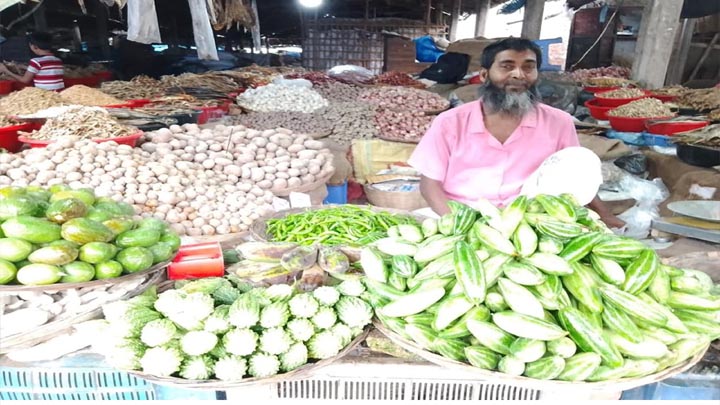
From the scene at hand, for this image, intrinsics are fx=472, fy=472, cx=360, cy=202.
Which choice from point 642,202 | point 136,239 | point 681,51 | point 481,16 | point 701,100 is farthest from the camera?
point 481,16

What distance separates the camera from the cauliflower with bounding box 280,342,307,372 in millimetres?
1396

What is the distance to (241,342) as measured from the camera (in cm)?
137

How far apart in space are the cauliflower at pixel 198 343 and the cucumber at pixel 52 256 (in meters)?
0.51

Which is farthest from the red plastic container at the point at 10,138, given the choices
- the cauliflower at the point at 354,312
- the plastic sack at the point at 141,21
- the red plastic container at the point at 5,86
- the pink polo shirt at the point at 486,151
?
the red plastic container at the point at 5,86

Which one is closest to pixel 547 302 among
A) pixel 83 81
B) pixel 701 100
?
pixel 701 100

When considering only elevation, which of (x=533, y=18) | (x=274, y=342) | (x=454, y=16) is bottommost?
(x=274, y=342)

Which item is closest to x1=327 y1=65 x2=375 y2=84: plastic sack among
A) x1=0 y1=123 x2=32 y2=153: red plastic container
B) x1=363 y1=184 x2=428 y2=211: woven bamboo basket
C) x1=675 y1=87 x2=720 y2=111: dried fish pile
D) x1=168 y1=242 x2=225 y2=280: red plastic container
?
x1=363 y1=184 x2=428 y2=211: woven bamboo basket

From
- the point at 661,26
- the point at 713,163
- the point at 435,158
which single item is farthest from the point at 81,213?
the point at 661,26

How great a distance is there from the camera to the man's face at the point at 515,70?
2.78 metres

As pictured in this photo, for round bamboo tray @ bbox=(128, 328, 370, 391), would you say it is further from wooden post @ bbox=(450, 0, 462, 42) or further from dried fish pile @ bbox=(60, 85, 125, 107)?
wooden post @ bbox=(450, 0, 462, 42)

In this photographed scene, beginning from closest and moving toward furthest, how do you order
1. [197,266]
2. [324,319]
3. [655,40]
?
[324,319] → [197,266] → [655,40]

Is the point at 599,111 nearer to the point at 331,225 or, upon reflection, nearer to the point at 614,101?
the point at 614,101

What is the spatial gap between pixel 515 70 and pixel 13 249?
256cm

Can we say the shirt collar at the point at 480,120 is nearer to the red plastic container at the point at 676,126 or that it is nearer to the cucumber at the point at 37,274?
the cucumber at the point at 37,274
